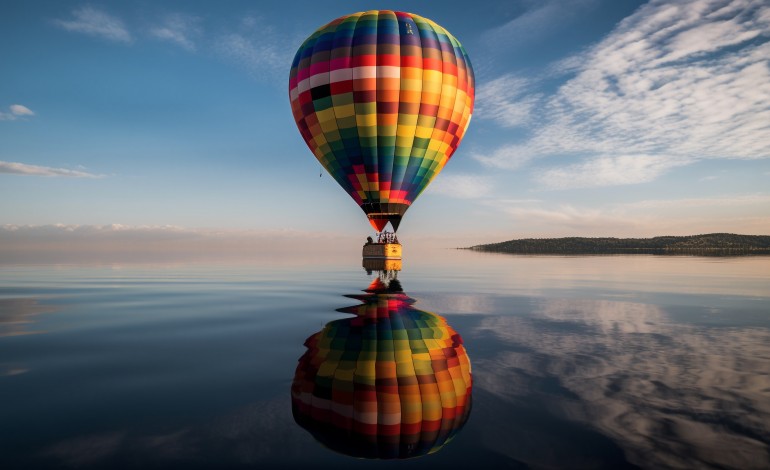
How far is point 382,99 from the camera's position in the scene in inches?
1137

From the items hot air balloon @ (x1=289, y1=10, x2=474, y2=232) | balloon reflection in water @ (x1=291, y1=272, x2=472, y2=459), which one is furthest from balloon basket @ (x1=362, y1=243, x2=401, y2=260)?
balloon reflection in water @ (x1=291, y1=272, x2=472, y2=459)

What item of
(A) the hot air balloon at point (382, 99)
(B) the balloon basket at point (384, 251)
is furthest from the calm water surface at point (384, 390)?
(B) the balloon basket at point (384, 251)

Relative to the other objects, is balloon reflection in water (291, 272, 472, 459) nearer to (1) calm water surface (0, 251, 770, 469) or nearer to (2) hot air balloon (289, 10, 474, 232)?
(1) calm water surface (0, 251, 770, 469)

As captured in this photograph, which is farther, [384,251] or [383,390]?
[384,251]

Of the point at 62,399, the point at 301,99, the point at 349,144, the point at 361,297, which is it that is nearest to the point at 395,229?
the point at 349,144

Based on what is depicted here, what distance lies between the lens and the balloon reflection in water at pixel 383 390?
5.97 metres

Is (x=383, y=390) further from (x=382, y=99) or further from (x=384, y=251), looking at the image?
(x=384, y=251)

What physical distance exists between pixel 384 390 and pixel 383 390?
0.02 metres

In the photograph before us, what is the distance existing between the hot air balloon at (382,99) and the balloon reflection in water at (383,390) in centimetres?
1939

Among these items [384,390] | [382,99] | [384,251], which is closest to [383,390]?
[384,390]

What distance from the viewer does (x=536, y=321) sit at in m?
14.9

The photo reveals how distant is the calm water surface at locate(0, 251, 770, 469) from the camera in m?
5.36

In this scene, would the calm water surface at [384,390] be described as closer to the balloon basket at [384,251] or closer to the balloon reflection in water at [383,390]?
the balloon reflection in water at [383,390]

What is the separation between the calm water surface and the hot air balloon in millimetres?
16721
